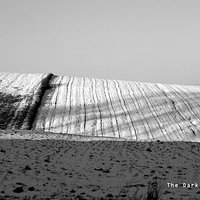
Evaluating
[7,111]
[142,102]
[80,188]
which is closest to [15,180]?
[80,188]

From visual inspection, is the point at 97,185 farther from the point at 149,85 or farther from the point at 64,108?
the point at 149,85

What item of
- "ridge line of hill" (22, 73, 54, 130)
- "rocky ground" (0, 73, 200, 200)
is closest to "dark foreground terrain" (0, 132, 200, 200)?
"rocky ground" (0, 73, 200, 200)

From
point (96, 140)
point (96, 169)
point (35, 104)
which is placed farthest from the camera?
point (35, 104)

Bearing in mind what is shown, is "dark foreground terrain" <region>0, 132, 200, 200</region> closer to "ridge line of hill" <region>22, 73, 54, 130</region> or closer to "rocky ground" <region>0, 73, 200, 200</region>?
"rocky ground" <region>0, 73, 200, 200</region>

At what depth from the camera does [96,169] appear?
1069 cm

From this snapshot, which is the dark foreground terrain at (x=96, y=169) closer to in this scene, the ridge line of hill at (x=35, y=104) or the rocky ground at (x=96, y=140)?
the rocky ground at (x=96, y=140)

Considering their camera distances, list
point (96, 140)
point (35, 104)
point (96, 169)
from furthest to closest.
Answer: point (35, 104) → point (96, 140) → point (96, 169)

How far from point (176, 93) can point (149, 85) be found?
203 inches

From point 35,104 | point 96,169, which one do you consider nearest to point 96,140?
point 96,169

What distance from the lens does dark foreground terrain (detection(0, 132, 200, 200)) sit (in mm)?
7457

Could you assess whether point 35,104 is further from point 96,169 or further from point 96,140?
point 96,169

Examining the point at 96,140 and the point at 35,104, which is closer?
the point at 96,140

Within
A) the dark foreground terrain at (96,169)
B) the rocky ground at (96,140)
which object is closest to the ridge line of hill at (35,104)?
the rocky ground at (96,140)

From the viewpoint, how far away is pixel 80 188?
8.02 metres
